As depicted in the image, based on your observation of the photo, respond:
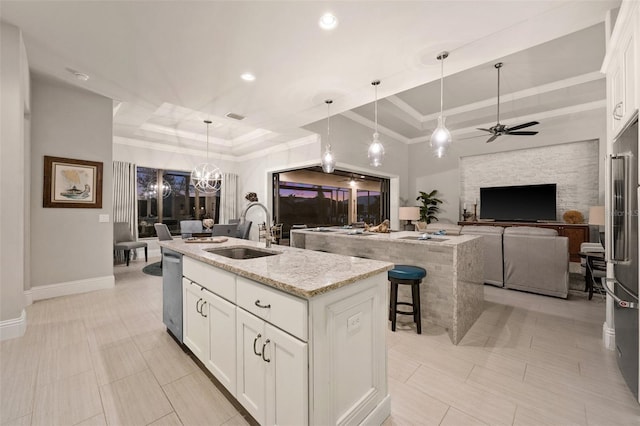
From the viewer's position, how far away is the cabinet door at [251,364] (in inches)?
52.7

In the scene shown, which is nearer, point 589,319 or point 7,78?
point 7,78

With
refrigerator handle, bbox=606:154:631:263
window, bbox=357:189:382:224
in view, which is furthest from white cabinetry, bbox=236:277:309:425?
window, bbox=357:189:382:224

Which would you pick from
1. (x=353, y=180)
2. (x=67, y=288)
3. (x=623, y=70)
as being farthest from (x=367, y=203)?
(x=67, y=288)

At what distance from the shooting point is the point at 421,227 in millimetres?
4949

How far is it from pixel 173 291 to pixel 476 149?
6837mm

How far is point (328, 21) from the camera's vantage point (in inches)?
88.7

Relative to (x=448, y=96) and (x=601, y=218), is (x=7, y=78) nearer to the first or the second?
(x=448, y=96)

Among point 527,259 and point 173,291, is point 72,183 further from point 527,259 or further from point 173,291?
point 527,259

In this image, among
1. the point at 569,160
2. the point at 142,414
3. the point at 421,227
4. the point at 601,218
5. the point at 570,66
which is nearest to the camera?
the point at 142,414

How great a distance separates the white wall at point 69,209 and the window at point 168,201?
3.06m

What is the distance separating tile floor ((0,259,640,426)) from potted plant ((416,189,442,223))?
409cm

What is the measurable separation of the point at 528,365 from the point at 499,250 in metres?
2.27

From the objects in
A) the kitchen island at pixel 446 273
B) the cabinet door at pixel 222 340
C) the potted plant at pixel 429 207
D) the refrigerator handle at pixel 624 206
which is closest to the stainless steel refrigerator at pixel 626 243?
the refrigerator handle at pixel 624 206

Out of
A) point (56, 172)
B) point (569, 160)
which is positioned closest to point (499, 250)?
point (569, 160)
